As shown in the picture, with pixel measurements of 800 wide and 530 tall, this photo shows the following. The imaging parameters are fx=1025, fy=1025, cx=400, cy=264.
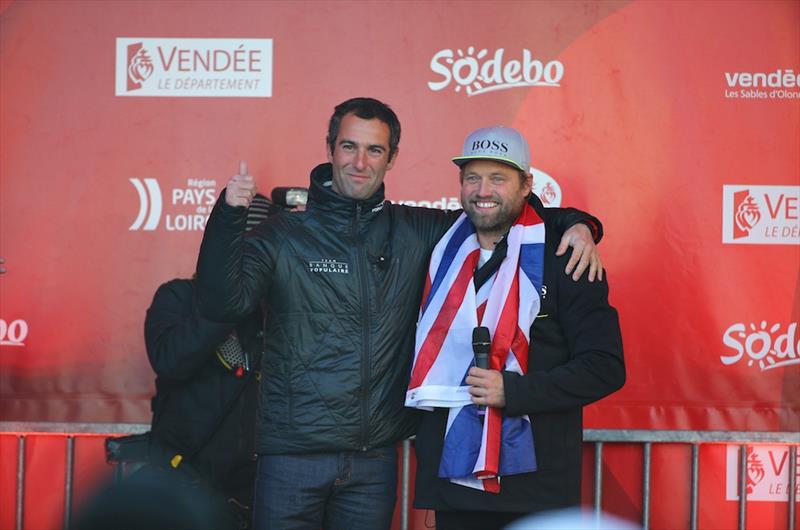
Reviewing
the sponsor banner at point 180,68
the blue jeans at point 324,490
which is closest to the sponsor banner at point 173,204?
the sponsor banner at point 180,68

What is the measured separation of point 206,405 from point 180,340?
9.5 inches

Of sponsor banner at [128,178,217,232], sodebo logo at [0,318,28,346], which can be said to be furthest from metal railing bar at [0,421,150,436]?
sponsor banner at [128,178,217,232]

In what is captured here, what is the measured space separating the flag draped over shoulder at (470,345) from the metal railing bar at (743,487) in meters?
1.68

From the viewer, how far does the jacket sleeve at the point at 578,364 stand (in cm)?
269

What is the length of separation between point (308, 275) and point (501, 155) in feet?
2.12

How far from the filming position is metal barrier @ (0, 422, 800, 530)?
159 inches

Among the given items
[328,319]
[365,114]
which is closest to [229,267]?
[328,319]

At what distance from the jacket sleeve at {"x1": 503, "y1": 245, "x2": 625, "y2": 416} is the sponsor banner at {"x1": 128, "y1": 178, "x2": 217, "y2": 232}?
185cm

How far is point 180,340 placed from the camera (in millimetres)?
3461

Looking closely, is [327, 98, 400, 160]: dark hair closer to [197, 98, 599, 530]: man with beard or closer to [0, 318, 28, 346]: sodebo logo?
[197, 98, 599, 530]: man with beard

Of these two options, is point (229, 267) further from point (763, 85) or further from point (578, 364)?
point (763, 85)

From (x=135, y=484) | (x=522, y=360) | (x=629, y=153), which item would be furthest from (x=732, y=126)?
(x=135, y=484)

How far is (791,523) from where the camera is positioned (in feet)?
13.3

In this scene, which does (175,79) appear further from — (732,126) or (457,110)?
(732,126)
